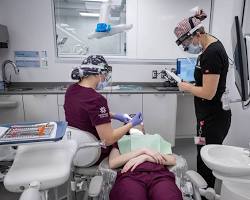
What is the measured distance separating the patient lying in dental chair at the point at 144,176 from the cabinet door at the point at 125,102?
4.74ft

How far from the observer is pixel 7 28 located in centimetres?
294

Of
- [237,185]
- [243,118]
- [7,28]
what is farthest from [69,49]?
[237,185]

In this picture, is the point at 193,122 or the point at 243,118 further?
the point at 193,122

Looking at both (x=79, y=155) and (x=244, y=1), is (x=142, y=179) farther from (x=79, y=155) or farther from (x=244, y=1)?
(x=244, y=1)

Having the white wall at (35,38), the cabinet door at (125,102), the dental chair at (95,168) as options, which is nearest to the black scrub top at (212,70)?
the dental chair at (95,168)

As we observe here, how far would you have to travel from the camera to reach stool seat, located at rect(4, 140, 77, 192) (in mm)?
820

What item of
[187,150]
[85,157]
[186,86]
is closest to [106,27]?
[186,86]

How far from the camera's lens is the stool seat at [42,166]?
820 millimetres

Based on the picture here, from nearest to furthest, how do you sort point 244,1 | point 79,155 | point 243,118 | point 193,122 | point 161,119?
point 79,155
point 243,118
point 244,1
point 161,119
point 193,122

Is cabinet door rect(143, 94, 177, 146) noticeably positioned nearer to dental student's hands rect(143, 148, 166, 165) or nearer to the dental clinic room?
the dental clinic room

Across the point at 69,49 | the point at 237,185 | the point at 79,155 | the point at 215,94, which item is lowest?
the point at 237,185

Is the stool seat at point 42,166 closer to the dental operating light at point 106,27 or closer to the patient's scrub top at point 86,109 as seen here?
the patient's scrub top at point 86,109

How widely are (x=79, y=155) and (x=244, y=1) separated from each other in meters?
2.37

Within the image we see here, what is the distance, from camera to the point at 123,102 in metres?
2.83
